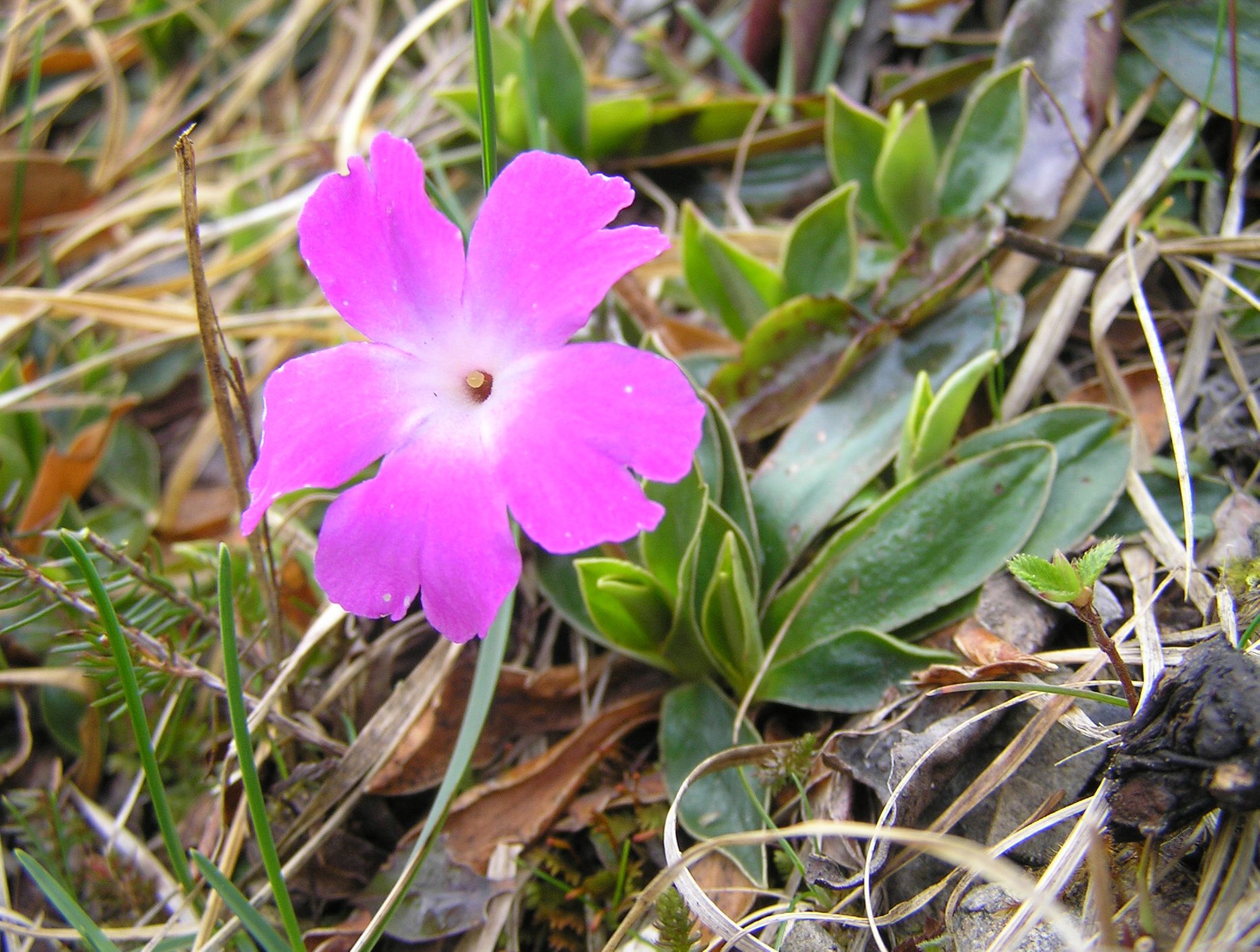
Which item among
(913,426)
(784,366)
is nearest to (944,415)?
(913,426)

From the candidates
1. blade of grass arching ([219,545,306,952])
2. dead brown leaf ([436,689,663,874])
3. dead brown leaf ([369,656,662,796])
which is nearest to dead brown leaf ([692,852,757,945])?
dead brown leaf ([436,689,663,874])

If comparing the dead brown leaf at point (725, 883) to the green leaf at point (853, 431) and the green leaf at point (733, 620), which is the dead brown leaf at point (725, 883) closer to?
the green leaf at point (733, 620)

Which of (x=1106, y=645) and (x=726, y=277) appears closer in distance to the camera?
(x=1106, y=645)

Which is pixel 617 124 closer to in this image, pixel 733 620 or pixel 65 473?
pixel 733 620

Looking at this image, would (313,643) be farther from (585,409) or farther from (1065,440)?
(1065,440)

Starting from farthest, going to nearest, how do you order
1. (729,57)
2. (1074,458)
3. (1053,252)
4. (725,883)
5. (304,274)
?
(304,274) → (729,57) → (1053,252) → (1074,458) → (725,883)

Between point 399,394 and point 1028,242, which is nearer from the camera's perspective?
point 399,394

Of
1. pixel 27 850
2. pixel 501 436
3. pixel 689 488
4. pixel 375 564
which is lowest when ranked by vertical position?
pixel 27 850

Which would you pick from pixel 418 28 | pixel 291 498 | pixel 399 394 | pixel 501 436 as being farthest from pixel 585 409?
pixel 418 28
